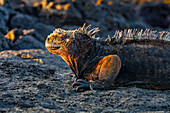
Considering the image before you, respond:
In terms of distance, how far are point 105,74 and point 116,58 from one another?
30cm

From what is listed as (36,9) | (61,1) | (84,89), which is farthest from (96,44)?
(36,9)

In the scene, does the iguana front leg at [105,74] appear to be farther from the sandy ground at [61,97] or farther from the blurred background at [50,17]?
the blurred background at [50,17]

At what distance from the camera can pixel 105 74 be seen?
114 inches

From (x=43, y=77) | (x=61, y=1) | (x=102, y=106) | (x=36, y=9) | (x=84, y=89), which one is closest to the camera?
(x=102, y=106)

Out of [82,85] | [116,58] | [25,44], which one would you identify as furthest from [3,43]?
[116,58]

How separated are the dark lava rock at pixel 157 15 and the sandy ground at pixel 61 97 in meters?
14.9

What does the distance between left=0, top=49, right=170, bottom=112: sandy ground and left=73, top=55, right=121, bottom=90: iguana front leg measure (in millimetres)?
111

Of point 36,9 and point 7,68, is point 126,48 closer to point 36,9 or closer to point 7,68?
point 7,68

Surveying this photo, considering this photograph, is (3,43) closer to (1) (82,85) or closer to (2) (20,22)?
(2) (20,22)

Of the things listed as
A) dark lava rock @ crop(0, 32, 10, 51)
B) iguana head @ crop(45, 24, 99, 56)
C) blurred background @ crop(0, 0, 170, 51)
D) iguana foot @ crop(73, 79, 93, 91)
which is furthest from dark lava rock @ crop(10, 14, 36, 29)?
iguana foot @ crop(73, 79, 93, 91)

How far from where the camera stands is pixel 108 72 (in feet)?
9.48

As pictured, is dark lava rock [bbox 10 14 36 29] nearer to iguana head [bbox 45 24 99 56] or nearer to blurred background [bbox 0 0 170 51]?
blurred background [bbox 0 0 170 51]

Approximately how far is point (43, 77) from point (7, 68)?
69 cm

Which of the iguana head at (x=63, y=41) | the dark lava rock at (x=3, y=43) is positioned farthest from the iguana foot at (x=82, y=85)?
the dark lava rock at (x=3, y=43)
